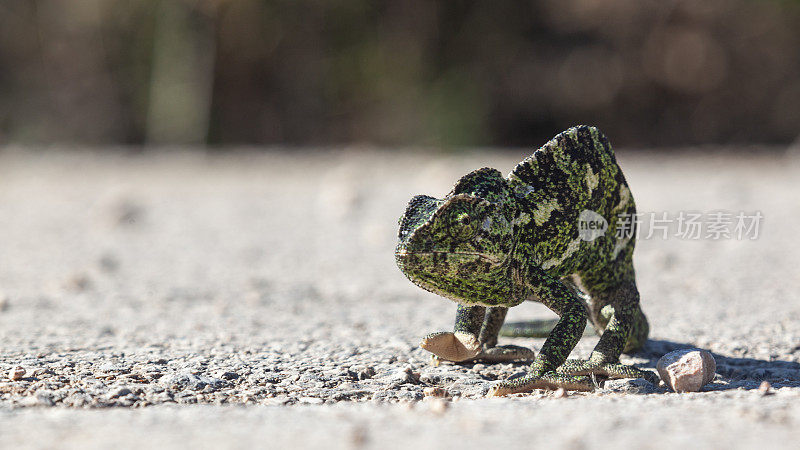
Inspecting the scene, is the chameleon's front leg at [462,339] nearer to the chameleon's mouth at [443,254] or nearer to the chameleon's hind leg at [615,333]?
the chameleon's hind leg at [615,333]

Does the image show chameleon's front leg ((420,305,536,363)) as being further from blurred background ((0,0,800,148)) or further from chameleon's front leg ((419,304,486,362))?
blurred background ((0,0,800,148))

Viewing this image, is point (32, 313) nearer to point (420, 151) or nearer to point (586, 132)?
point (586, 132)

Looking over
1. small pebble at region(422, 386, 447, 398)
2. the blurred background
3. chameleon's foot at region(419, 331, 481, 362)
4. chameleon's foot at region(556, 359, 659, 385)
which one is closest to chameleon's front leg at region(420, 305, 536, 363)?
chameleon's foot at region(419, 331, 481, 362)

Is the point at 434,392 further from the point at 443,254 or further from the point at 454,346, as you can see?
the point at 443,254

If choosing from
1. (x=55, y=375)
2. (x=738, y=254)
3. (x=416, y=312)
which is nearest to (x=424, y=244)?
(x=55, y=375)

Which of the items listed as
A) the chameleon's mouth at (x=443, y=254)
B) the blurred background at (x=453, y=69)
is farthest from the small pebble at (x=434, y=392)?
the blurred background at (x=453, y=69)
